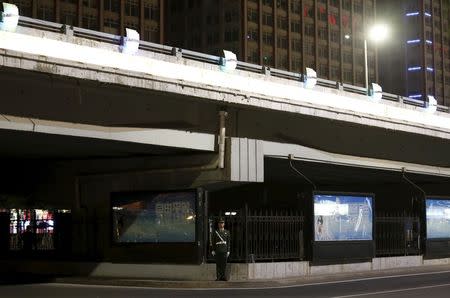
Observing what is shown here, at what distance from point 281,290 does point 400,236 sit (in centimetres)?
1188

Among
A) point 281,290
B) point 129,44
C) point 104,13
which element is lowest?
point 281,290

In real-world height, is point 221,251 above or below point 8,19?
below

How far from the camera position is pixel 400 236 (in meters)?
28.2

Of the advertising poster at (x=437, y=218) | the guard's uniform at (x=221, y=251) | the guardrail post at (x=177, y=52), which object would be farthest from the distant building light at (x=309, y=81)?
the advertising poster at (x=437, y=218)

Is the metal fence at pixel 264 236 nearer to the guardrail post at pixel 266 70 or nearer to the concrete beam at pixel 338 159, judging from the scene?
the concrete beam at pixel 338 159

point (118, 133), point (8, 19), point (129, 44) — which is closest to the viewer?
point (8, 19)

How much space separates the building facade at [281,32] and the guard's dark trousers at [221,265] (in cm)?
10241

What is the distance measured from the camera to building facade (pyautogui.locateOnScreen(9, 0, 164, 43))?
98.6 meters

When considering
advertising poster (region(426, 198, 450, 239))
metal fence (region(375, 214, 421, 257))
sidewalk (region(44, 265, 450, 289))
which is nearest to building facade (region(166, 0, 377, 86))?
advertising poster (region(426, 198, 450, 239))

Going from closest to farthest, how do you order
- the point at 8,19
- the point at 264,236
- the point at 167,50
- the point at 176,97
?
the point at 8,19 < the point at 176,97 < the point at 167,50 < the point at 264,236

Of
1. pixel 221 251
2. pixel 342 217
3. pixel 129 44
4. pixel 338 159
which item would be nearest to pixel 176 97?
pixel 129 44

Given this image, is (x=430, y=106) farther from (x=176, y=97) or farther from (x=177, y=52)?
(x=176, y=97)

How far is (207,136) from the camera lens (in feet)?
70.8

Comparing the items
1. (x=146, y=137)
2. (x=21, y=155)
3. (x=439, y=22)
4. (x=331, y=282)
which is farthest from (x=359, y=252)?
(x=439, y=22)
